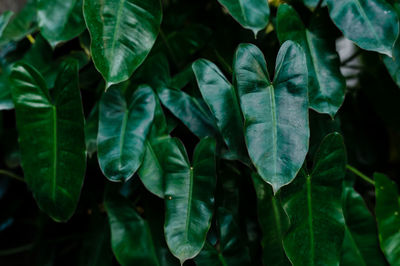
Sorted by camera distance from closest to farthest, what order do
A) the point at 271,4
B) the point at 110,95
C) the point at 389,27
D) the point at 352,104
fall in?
1. the point at 389,27
2. the point at 110,95
3. the point at 271,4
4. the point at 352,104

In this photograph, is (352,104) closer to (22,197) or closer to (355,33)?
(355,33)

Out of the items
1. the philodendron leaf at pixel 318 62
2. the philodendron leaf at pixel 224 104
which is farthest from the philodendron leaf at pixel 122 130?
the philodendron leaf at pixel 318 62

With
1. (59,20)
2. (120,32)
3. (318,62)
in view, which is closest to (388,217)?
(318,62)

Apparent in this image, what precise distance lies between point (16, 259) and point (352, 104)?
1.60 meters

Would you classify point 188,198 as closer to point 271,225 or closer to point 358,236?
point 271,225

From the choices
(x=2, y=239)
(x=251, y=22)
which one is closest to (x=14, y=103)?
(x=251, y=22)

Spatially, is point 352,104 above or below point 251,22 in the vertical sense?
below

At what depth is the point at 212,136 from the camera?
4.00 ft

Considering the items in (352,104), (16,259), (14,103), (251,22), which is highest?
(251,22)

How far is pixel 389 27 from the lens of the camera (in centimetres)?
112

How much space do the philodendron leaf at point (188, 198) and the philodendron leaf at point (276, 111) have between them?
181 millimetres

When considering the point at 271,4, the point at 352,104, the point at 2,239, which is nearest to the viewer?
the point at 271,4

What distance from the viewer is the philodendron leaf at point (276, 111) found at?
92 cm

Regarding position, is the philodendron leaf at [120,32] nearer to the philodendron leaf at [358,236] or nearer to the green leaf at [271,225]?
the green leaf at [271,225]
